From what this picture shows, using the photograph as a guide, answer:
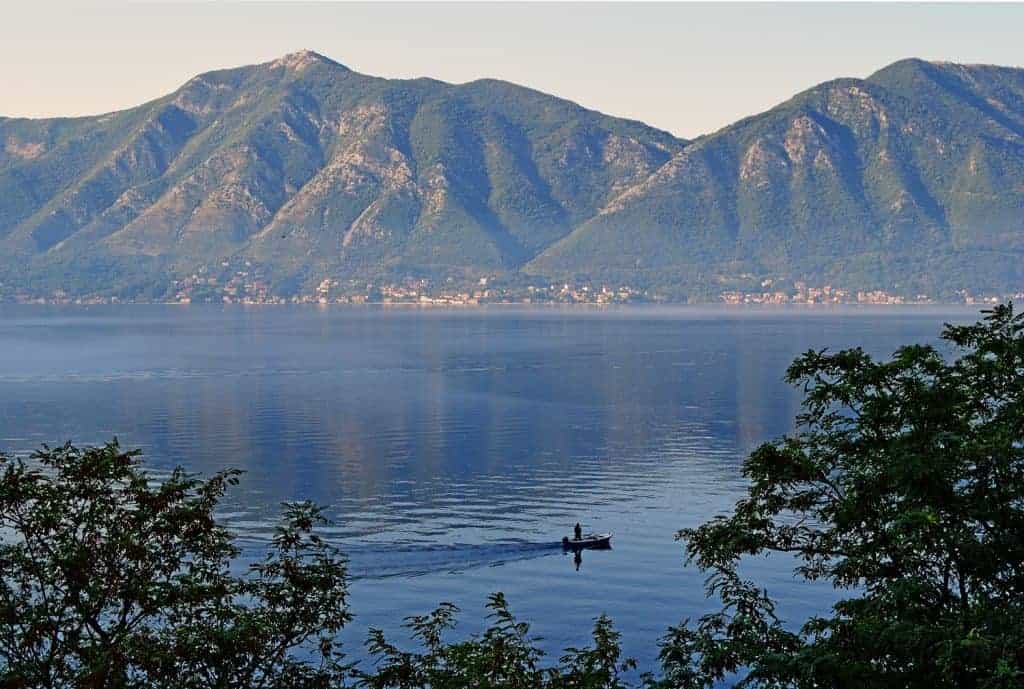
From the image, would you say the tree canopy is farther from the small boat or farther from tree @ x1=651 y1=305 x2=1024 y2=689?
the small boat

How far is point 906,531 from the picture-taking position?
32031mm

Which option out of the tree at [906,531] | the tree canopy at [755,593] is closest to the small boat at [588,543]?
the tree at [906,531]

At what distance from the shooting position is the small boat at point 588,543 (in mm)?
89875

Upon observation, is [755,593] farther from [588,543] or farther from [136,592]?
[588,543]

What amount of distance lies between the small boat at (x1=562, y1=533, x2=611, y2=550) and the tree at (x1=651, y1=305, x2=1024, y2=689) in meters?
52.2

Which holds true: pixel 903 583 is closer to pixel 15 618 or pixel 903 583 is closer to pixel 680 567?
pixel 15 618

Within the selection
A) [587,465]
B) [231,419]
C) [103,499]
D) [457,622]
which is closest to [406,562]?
[457,622]

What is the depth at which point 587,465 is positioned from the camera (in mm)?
130375

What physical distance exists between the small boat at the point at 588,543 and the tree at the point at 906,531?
5219cm

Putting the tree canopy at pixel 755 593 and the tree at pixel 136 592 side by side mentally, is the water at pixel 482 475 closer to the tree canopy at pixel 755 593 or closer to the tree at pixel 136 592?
the tree canopy at pixel 755 593

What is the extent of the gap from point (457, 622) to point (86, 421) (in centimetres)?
10751

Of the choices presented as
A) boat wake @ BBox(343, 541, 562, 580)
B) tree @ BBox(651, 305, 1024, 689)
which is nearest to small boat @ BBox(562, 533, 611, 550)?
boat wake @ BBox(343, 541, 562, 580)

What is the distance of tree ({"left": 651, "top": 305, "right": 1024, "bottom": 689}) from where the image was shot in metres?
30.3

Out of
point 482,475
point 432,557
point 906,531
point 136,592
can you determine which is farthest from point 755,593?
point 482,475
